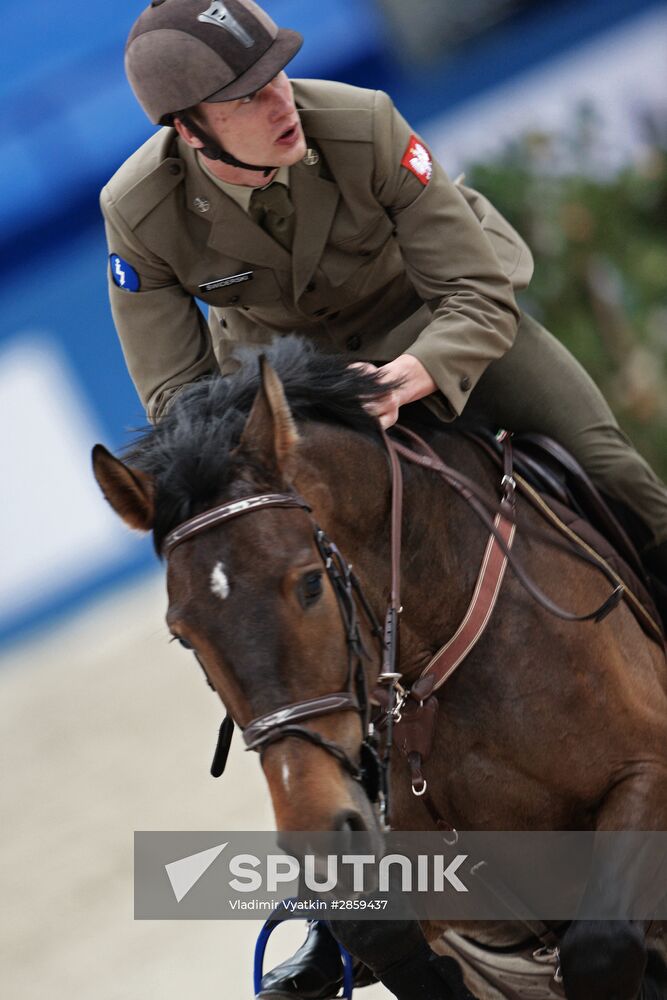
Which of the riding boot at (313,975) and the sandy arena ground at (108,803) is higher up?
the riding boot at (313,975)

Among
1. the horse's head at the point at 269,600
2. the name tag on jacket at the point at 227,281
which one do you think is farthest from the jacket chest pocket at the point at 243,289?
the horse's head at the point at 269,600

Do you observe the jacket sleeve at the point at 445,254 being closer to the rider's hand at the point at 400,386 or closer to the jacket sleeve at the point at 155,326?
the rider's hand at the point at 400,386

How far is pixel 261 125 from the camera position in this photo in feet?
8.63

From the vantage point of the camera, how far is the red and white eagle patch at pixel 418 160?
112 inches

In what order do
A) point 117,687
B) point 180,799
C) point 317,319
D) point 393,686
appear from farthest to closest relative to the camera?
1. point 117,687
2. point 180,799
3. point 317,319
4. point 393,686

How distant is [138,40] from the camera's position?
2.61 m

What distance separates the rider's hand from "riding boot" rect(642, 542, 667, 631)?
2.59ft

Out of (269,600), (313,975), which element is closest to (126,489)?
(269,600)

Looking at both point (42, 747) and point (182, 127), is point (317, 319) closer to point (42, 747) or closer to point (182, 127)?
point (182, 127)

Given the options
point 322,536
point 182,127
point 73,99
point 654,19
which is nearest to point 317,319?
point 182,127

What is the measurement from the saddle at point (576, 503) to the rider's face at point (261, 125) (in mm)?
704

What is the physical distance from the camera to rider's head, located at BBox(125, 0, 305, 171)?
2561mm

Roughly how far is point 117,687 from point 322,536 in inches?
203

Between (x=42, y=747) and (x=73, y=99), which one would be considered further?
(x=73, y=99)
